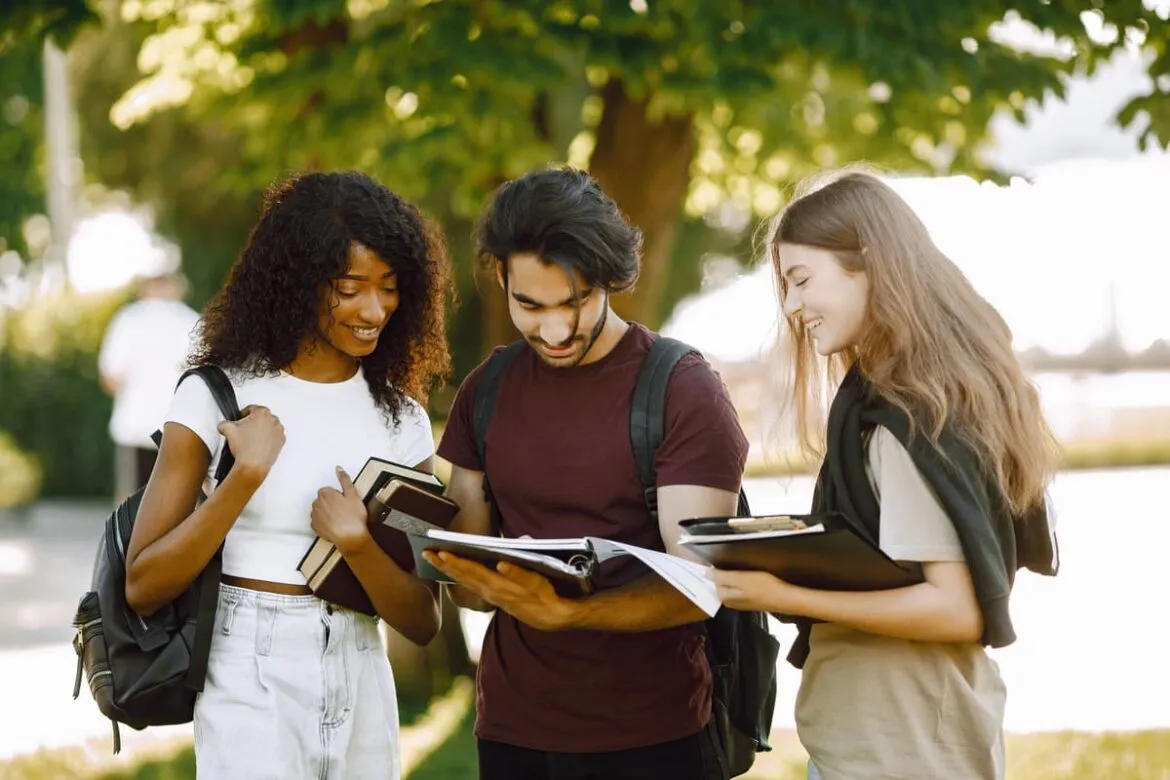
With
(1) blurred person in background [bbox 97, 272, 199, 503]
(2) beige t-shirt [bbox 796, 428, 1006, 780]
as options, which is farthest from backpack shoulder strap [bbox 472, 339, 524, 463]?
(1) blurred person in background [bbox 97, 272, 199, 503]

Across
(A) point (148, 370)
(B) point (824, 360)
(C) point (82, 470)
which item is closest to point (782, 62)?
(B) point (824, 360)

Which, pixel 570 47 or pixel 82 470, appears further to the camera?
pixel 82 470

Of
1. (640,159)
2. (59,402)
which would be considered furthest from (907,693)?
(59,402)

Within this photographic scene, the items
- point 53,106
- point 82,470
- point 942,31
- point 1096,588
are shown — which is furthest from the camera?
point 53,106

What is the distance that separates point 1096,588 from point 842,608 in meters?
9.56

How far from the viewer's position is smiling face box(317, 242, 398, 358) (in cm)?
307

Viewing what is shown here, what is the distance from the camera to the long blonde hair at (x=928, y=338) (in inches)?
105

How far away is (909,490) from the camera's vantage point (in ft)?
8.67

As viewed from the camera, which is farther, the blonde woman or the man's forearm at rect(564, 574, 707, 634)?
the man's forearm at rect(564, 574, 707, 634)

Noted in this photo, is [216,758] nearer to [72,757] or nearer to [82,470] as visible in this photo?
[72,757]

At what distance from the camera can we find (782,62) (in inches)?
236

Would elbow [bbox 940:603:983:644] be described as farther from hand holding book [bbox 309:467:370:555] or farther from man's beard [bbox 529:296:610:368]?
hand holding book [bbox 309:467:370:555]

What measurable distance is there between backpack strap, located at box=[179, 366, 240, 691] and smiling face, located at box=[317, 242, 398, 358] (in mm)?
249

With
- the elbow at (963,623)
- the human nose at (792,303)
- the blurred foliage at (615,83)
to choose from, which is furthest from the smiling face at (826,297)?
the blurred foliage at (615,83)
